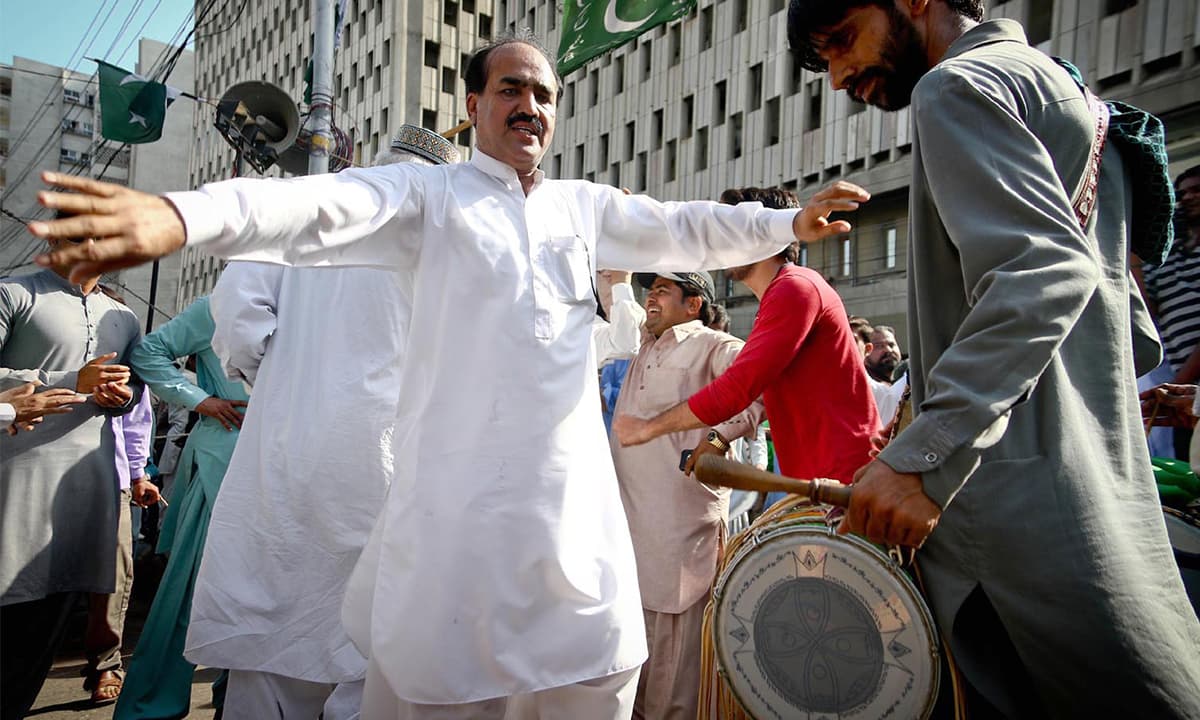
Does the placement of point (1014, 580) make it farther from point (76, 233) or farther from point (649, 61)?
point (649, 61)

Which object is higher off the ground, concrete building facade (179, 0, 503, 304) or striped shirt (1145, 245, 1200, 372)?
concrete building facade (179, 0, 503, 304)

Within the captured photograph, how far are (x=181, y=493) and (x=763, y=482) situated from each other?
398 centimetres

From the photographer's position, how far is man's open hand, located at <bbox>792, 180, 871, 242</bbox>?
2.41 m

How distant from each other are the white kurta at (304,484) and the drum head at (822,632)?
1569mm

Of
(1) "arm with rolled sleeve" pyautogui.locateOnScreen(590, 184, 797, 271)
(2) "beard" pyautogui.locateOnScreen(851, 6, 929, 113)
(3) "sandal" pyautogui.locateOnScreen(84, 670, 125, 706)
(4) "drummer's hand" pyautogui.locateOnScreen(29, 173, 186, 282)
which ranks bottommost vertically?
(3) "sandal" pyautogui.locateOnScreen(84, 670, 125, 706)

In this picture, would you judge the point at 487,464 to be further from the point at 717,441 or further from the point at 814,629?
the point at 717,441

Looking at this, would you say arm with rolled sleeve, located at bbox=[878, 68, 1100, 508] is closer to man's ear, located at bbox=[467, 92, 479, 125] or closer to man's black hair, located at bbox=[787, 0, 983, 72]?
man's black hair, located at bbox=[787, 0, 983, 72]

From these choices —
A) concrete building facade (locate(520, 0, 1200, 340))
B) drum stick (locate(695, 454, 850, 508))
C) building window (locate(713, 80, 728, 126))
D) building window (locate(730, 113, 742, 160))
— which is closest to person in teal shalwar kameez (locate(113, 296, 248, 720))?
drum stick (locate(695, 454, 850, 508))

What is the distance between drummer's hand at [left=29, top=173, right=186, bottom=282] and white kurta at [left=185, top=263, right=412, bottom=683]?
1763 mm

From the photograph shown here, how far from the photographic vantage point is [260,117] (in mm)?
9570

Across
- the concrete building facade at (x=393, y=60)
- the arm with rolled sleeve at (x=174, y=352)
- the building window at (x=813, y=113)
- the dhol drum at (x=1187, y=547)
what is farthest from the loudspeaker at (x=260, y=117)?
the concrete building facade at (x=393, y=60)

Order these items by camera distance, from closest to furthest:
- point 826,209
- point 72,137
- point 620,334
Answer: point 826,209, point 620,334, point 72,137

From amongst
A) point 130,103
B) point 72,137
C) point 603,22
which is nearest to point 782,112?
point 130,103

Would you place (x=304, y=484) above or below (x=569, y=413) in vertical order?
below
